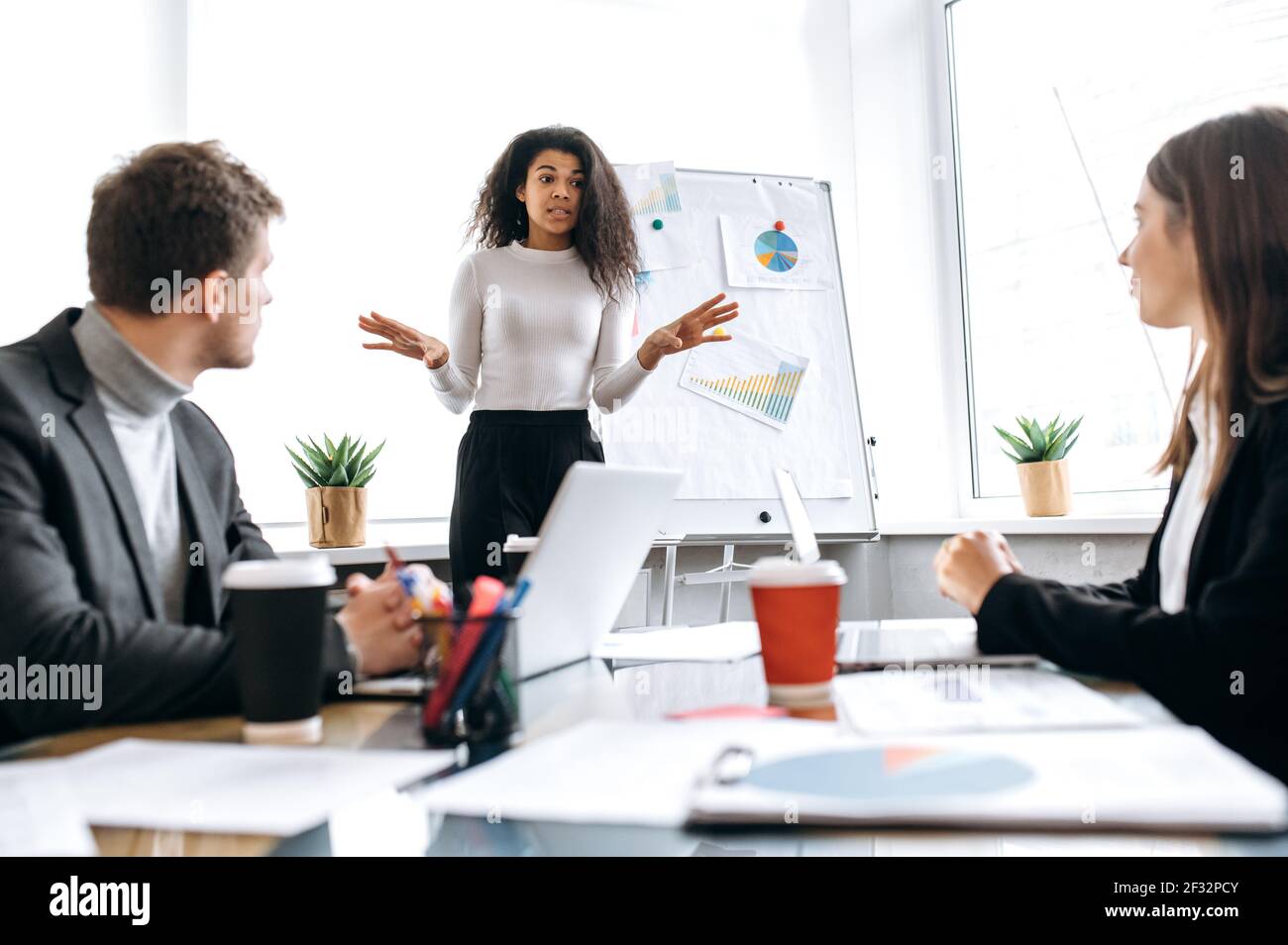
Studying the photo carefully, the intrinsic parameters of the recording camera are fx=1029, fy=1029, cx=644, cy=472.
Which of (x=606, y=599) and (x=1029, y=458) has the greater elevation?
(x=1029, y=458)

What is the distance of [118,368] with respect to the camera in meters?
1.13

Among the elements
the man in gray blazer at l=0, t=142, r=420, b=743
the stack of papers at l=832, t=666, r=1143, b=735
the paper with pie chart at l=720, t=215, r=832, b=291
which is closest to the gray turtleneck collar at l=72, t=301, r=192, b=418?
the man in gray blazer at l=0, t=142, r=420, b=743

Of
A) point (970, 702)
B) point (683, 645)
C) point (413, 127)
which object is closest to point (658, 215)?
point (413, 127)

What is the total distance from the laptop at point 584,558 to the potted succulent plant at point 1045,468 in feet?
6.31

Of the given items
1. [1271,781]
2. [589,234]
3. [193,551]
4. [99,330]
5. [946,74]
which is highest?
[946,74]

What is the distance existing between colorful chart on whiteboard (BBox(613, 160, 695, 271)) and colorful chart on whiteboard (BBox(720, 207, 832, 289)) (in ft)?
0.43

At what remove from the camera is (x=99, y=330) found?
44.6 inches

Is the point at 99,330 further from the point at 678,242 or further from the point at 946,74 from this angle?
the point at 946,74

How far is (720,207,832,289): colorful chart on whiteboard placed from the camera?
3.01m

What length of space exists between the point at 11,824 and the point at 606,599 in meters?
0.68

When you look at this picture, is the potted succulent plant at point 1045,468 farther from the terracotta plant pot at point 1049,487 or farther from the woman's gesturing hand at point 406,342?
the woman's gesturing hand at point 406,342

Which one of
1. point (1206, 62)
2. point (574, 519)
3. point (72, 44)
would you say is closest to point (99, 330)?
point (574, 519)

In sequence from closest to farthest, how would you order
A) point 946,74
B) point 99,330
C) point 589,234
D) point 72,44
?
point 99,330 → point 589,234 → point 72,44 → point 946,74

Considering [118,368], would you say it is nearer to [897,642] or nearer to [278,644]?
[278,644]
